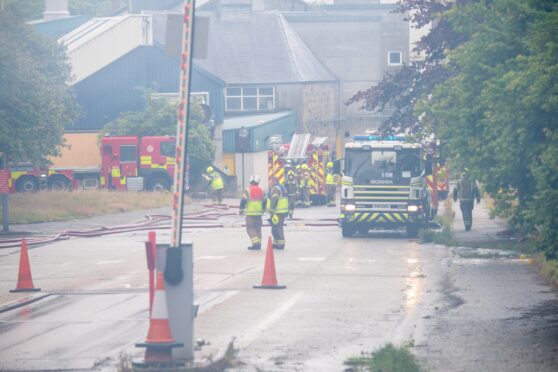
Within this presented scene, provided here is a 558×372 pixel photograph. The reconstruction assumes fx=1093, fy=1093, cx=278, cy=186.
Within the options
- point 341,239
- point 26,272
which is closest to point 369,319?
point 26,272

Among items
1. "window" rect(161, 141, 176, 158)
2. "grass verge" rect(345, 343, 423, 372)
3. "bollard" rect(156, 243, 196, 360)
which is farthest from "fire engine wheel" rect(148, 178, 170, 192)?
"bollard" rect(156, 243, 196, 360)

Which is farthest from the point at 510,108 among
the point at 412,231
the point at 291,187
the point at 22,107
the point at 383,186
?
the point at 291,187

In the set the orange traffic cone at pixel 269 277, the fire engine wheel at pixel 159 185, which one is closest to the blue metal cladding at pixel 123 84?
the fire engine wheel at pixel 159 185

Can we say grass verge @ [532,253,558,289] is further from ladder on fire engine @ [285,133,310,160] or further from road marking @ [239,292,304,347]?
ladder on fire engine @ [285,133,310,160]

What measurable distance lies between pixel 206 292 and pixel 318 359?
6.09m

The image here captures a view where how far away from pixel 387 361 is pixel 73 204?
28368mm

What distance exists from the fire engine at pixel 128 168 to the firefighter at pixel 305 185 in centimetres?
643

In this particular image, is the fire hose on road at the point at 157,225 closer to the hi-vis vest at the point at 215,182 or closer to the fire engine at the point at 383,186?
the hi-vis vest at the point at 215,182

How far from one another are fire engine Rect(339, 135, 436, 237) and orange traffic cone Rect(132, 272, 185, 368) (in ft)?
58.2

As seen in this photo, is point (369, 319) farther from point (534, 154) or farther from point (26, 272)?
point (26, 272)

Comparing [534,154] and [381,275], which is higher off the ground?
[534,154]

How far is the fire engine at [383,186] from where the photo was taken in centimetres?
2869

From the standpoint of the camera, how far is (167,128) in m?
52.6

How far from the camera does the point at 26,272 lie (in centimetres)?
1836
